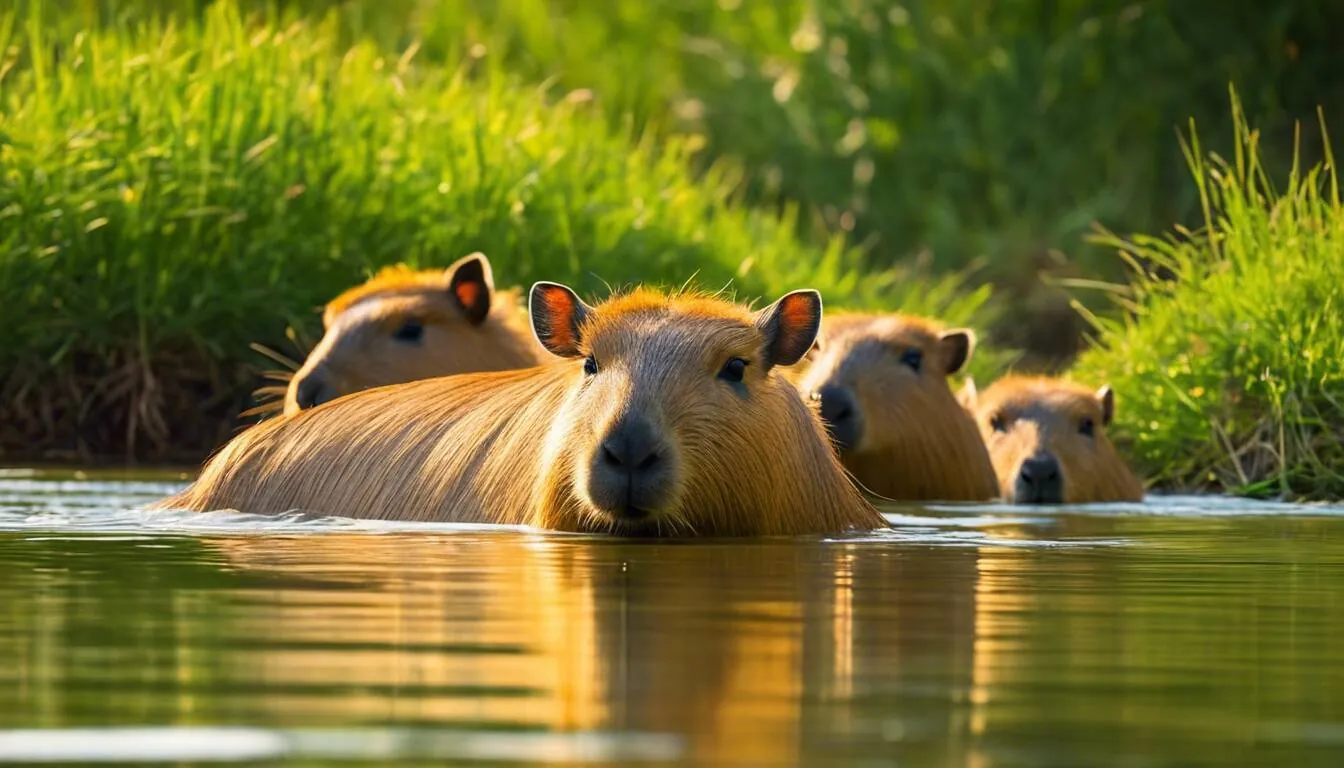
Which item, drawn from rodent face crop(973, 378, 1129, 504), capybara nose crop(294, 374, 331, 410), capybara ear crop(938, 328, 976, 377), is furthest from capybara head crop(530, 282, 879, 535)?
capybara ear crop(938, 328, 976, 377)

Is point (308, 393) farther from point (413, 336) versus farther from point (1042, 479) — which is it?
point (1042, 479)

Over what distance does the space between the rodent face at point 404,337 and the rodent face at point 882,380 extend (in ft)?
4.89

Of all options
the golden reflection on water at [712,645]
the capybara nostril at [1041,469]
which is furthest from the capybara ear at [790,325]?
the capybara nostril at [1041,469]

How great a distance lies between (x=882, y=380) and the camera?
11.0 meters

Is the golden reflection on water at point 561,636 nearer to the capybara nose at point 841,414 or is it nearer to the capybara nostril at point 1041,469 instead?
the capybara nose at point 841,414

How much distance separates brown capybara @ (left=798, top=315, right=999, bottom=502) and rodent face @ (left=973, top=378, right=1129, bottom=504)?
0.74 ft

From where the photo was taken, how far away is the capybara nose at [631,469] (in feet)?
22.3

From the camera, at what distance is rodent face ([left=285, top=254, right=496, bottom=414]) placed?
394 inches

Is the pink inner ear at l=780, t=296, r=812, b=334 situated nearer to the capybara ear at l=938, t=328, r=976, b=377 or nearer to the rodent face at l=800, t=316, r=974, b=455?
the rodent face at l=800, t=316, r=974, b=455

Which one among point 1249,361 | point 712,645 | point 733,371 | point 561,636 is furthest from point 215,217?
point 712,645

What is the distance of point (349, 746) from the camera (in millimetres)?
3219

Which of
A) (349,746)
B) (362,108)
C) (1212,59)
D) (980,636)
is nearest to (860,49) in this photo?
(1212,59)

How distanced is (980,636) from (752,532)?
2.77 m

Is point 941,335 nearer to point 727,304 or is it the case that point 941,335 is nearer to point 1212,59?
point 727,304
